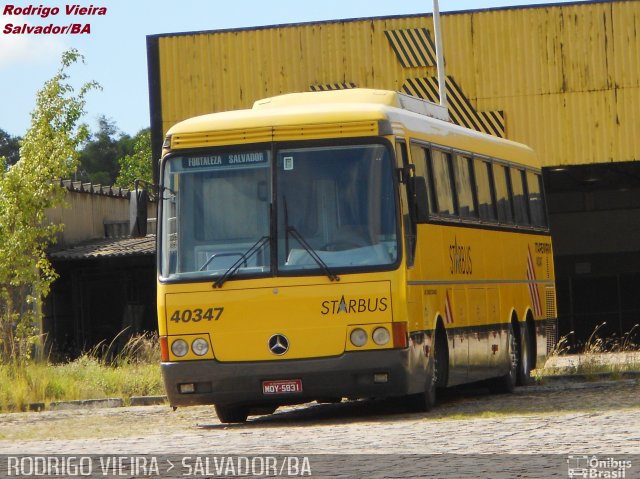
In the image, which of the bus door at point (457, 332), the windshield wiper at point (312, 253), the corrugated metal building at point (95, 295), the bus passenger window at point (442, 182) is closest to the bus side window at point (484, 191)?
the bus passenger window at point (442, 182)

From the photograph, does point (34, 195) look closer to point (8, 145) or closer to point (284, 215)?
point (284, 215)

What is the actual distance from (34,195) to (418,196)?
16464mm

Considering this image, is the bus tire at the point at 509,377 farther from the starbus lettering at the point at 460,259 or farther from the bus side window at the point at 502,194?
the starbus lettering at the point at 460,259

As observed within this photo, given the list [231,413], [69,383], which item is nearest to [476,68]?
[69,383]

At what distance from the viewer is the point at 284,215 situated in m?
16.5

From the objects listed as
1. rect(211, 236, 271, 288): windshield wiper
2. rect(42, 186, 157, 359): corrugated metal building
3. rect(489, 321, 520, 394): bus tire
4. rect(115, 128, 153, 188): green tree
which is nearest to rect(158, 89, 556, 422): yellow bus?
rect(211, 236, 271, 288): windshield wiper

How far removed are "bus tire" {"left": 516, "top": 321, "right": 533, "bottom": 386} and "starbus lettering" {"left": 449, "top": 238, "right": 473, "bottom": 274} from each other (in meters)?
3.11

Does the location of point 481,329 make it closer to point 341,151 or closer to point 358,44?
point 341,151

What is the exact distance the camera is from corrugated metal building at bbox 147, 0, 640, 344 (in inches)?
1380

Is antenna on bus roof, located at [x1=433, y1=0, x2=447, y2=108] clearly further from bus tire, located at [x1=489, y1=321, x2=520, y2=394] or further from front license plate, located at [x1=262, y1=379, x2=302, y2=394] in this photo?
front license plate, located at [x1=262, y1=379, x2=302, y2=394]

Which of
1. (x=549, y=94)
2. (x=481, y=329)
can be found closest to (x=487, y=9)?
(x=549, y=94)

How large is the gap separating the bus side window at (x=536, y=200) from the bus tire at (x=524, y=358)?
186 centimetres

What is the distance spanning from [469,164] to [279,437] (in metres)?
6.79

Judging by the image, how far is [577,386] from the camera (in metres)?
21.2
